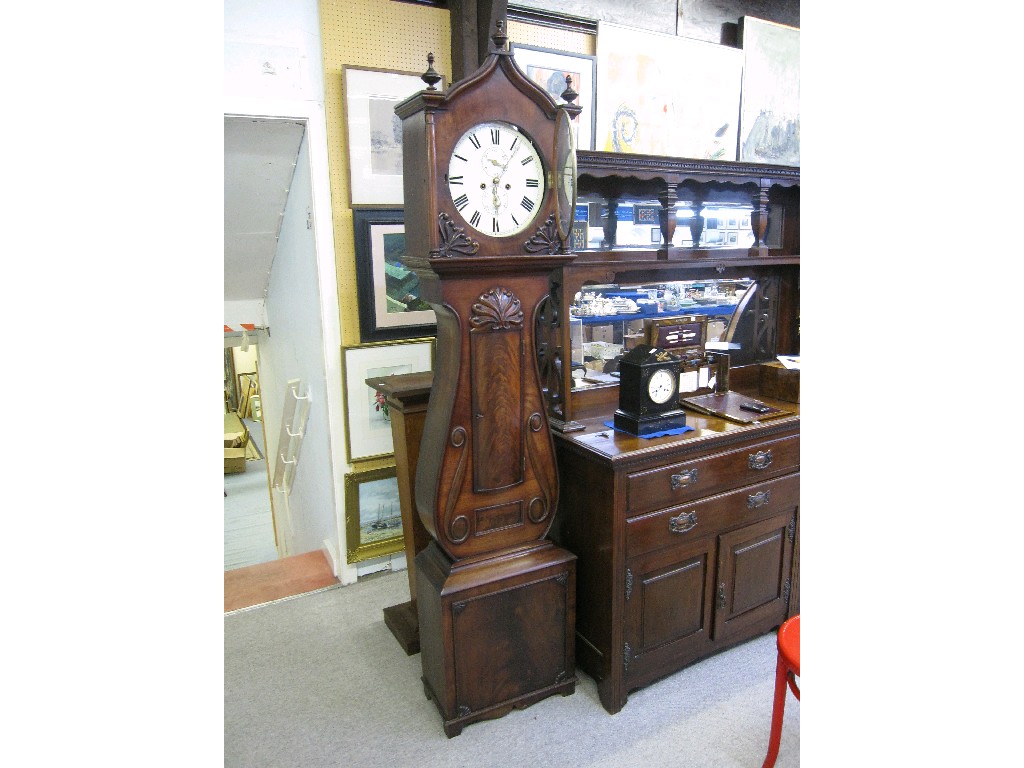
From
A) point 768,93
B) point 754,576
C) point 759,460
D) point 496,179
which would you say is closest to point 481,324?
point 496,179

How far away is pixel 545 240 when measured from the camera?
224 cm

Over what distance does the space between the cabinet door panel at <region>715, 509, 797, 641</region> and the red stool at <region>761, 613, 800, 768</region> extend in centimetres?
58

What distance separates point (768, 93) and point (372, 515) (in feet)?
9.86

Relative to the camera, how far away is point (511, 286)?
2.23 m

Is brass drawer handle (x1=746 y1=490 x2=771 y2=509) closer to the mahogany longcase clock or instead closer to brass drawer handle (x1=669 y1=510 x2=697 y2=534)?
brass drawer handle (x1=669 y1=510 x2=697 y2=534)

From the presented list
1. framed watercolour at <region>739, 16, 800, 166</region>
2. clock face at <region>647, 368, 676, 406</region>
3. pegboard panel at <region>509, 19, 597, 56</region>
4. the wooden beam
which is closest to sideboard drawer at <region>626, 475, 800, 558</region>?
clock face at <region>647, 368, 676, 406</region>

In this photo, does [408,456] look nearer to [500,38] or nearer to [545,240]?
[545,240]

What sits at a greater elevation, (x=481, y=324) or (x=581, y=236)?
(x=581, y=236)

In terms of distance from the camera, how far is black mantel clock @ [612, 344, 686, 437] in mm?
2488

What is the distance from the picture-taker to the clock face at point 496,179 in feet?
6.84

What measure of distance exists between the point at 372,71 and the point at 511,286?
1417mm

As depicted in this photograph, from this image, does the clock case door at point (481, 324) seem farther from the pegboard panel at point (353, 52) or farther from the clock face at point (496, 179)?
the pegboard panel at point (353, 52)
